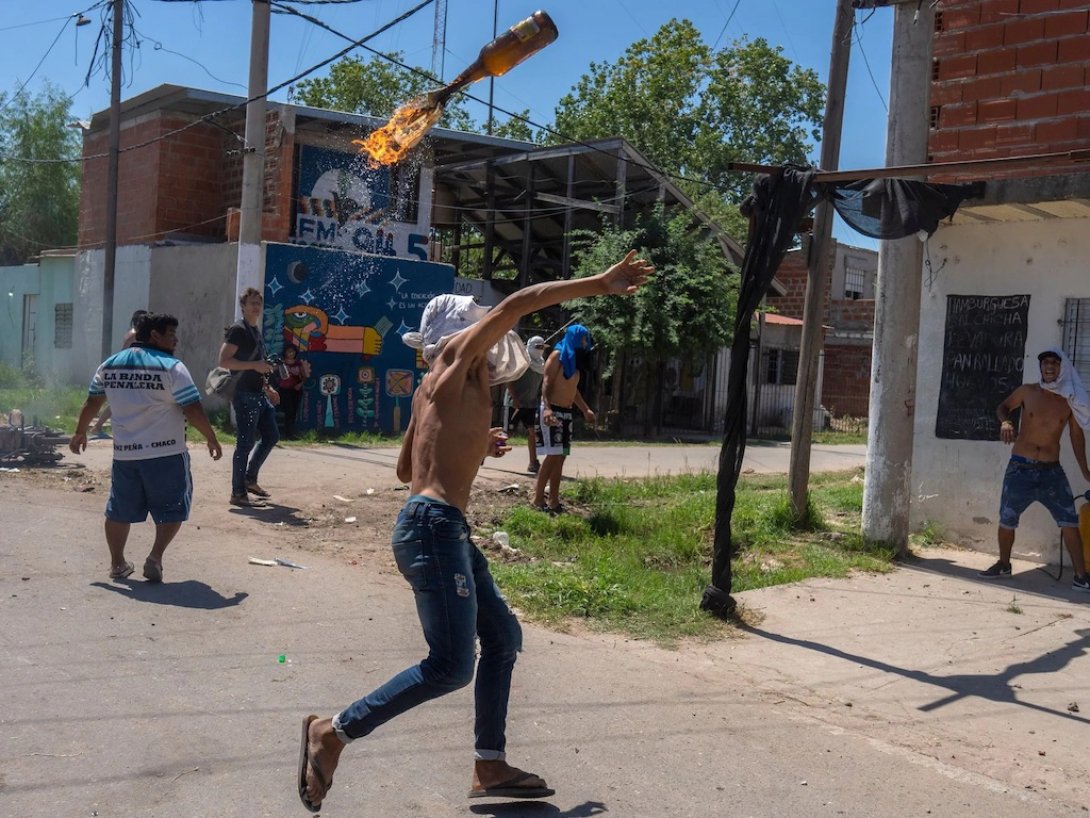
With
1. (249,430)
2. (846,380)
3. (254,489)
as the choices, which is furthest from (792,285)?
(249,430)

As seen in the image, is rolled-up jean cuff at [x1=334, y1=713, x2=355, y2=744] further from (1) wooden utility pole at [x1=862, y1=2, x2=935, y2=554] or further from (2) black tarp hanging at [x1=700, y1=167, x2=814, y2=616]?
(1) wooden utility pole at [x1=862, y1=2, x2=935, y2=554]

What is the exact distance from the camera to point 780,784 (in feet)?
14.3

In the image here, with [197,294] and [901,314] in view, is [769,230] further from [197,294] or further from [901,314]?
[197,294]

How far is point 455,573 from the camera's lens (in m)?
3.81

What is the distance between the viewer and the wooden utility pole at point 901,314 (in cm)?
929

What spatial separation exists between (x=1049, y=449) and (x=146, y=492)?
670 centimetres

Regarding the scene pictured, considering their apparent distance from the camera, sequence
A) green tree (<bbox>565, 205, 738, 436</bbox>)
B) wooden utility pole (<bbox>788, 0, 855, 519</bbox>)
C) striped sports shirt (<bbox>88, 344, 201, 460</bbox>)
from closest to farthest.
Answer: striped sports shirt (<bbox>88, 344, 201, 460</bbox>) < wooden utility pole (<bbox>788, 0, 855, 519</bbox>) < green tree (<bbox>565, 205, 738, 436</bbox>)

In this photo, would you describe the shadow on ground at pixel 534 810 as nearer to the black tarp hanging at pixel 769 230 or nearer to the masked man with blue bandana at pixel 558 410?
A: the black tarp hanging at pixel 769 230

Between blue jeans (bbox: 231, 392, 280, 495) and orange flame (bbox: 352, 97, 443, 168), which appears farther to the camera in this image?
blue jeans (bbox: 231, 392, 280, 495)

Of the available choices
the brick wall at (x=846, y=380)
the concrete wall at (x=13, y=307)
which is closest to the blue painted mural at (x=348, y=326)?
the concrete wall at (x=13, y=307)

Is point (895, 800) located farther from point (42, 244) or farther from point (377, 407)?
point (42, 244)

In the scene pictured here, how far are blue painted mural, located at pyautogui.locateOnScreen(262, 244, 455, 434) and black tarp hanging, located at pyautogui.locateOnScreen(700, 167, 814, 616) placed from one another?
11.2 m

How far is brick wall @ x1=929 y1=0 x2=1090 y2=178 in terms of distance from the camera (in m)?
9.02

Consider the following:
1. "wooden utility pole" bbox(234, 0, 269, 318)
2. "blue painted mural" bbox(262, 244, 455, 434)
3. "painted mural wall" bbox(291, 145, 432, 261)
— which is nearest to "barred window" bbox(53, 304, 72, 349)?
"painted mural wall" bbox(291, 145, 432, 261)
